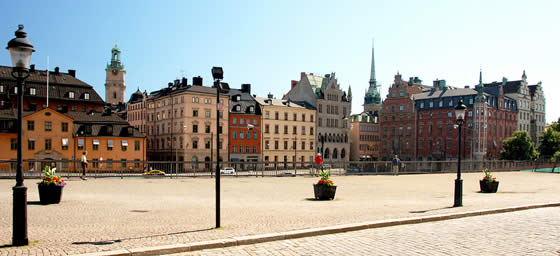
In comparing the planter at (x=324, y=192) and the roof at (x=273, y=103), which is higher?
the roof at (x=273, y=103)

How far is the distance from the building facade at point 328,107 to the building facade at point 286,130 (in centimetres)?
267

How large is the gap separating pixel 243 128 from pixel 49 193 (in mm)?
68308

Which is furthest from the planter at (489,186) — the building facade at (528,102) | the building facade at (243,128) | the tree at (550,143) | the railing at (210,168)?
the building facade at (528,102)

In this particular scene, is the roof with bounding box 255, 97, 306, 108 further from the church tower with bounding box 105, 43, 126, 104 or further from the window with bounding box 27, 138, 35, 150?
the church tower with bounding box 105, 43, 126, 104

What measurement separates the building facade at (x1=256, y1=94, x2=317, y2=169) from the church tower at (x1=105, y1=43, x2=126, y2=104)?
70.8 metres

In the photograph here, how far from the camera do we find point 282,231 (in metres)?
10.6

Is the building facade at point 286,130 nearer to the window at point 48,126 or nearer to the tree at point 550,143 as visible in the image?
the window at point 48,126

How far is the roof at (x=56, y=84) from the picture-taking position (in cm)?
7031

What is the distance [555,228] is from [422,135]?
99033 millimetres

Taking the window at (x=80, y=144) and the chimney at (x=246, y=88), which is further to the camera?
the chimney at (x=246, y=88)

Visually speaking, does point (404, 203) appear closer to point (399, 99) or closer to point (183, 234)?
point (183, 234)

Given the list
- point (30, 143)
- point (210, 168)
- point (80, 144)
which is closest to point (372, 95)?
point (80, 144)

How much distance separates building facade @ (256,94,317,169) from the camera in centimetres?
8688

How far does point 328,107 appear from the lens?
9750 centimetres
